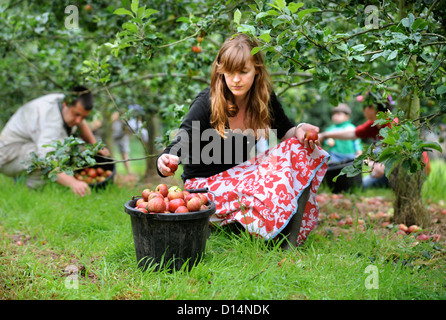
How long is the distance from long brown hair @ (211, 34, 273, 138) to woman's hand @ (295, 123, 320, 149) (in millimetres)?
229

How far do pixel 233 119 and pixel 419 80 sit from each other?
1.08m

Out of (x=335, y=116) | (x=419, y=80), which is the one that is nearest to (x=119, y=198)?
(x=419, y=80)

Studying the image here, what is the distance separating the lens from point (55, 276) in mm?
2027

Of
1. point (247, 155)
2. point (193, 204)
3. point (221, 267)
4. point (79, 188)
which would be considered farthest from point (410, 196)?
point (79, 188)

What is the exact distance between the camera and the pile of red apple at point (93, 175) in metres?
4.11

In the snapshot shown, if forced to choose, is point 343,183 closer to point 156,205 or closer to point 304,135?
point 304,135

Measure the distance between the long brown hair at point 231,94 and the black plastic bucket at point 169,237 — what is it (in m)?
Result: 0.66

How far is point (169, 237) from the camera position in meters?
1.93

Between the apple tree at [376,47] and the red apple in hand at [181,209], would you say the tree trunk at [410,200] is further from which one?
the red apple in hand at [181,209]

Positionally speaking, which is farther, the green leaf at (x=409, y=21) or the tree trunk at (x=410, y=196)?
the tree trunk at (x=410, y=196)

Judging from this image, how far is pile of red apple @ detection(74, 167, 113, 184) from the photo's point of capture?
13.5 ft

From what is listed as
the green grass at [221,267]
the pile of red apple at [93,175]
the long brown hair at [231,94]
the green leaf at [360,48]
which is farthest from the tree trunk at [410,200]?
the pile of red apple at [93,175]
